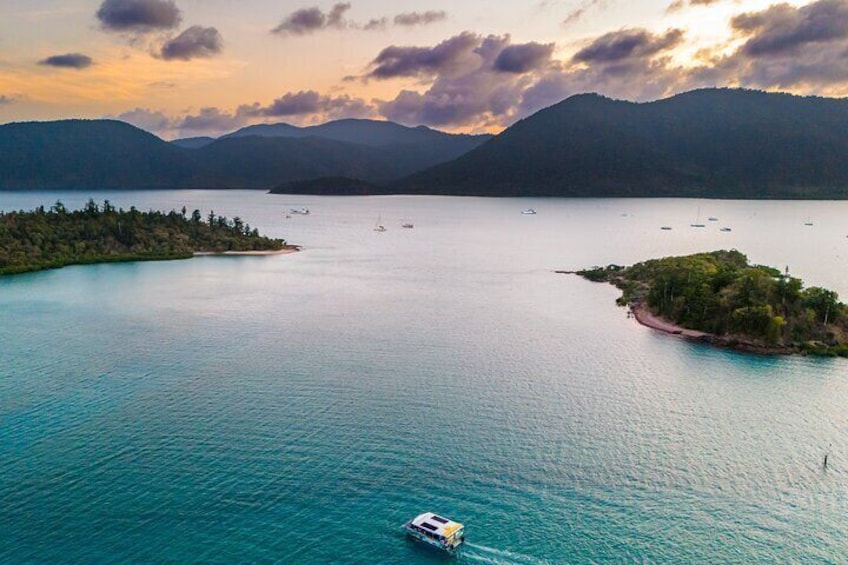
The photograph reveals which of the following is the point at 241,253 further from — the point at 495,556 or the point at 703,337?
the point at 495,556

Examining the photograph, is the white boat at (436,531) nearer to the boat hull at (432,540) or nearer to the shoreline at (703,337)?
the boat hull at (432,540)

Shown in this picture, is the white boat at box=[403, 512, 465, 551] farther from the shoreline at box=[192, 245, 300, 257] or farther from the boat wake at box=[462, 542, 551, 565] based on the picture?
the shoreline at box=[192, 245, 300, 257]

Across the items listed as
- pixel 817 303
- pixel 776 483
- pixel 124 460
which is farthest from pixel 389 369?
pixel 817 303

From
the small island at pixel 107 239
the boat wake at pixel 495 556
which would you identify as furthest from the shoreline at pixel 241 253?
the boat wake at pixel 495 556

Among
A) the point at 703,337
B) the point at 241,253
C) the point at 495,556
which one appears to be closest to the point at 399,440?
the point at 495,556

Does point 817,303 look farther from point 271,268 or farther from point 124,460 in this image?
point 271,268

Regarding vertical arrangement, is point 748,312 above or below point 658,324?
above
